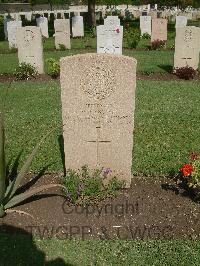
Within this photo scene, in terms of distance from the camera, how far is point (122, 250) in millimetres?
3965

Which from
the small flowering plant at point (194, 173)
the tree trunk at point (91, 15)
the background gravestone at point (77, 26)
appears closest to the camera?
the small flowering plant at point (194, 173)

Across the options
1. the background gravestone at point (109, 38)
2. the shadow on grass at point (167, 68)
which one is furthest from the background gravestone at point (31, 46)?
the shadow on grass at point (167, 68)

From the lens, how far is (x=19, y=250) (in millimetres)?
3928

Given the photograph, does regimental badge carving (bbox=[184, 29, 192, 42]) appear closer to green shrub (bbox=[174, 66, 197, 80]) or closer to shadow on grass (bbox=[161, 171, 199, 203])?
green shrub (bbox=[174, 66, 197, 80])

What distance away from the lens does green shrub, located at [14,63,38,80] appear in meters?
12.3

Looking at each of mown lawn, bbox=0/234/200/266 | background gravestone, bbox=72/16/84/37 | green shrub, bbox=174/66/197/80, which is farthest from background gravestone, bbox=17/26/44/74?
background gravestone, bbox=72/16/84/37

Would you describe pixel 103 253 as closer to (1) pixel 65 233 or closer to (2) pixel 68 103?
(1) pixel 65 233

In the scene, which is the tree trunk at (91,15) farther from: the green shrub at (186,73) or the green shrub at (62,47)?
the green shrub at (186,73)

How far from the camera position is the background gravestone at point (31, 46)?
40.3 feet

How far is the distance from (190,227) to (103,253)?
113 centimetres

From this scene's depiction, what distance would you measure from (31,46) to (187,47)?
17.3 ft

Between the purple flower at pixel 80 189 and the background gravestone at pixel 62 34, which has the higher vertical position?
the background gravestone at pixel 62 34

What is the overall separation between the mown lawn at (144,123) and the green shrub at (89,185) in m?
0.68

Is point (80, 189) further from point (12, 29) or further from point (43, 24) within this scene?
point (43, 24)
